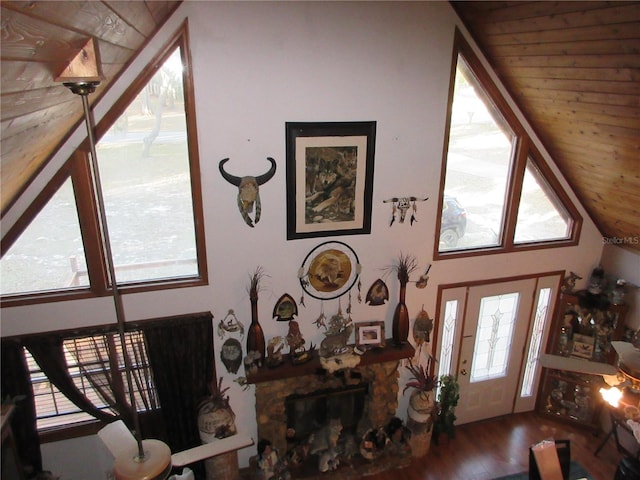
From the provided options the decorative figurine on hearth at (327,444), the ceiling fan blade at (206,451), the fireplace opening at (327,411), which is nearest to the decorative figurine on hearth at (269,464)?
the fireplace opening at (327,411)

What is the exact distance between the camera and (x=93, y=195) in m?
3.91

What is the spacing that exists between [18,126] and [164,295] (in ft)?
7.23

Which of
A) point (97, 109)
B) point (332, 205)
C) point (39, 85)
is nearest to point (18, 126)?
point (39, 85)

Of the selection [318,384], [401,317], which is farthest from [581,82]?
[318,384]

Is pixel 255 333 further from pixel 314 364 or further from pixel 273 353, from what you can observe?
pixel 314 364

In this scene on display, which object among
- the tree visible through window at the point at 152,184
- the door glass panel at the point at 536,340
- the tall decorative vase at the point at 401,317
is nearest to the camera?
the tree visible through window at the point at 152,184

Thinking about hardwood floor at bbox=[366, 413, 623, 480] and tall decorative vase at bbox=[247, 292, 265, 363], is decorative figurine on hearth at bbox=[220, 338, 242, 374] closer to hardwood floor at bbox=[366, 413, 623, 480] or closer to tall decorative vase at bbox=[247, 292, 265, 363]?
tall decorative vase at bbox=[247, 292, 265, 363]

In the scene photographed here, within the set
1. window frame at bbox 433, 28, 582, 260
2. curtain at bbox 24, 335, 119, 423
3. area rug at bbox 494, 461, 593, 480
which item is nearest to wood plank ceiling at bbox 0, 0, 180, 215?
curtain at bbox 24, 335, 119, 423

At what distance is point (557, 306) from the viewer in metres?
5.64

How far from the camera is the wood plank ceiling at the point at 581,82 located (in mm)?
3082

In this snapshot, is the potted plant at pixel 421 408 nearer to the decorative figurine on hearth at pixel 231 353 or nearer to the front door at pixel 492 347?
the front door at pixel 492 347

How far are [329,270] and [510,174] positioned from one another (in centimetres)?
222

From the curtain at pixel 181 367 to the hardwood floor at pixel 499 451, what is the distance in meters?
2.05

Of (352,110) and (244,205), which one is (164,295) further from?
(352,110)
